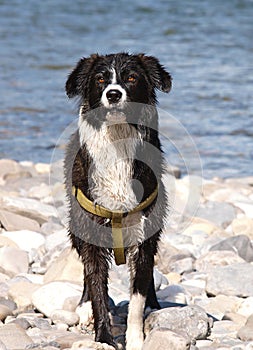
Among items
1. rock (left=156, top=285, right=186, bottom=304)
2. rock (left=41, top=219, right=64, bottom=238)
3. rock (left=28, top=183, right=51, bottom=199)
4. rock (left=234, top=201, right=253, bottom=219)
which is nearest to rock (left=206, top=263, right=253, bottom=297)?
rock (left=156, top=285, right=186, bottom=304)

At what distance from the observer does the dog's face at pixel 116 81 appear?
16.5 ft

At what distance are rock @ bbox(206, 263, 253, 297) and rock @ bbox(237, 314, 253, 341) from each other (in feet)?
2.94

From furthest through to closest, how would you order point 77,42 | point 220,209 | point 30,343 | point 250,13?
point 250,13, point 77,42, point 220,209, point 30,343

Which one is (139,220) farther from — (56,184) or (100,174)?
(56,184)

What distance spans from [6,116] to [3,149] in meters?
2.21

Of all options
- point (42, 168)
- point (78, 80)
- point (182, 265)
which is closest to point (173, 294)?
point (182, 265)

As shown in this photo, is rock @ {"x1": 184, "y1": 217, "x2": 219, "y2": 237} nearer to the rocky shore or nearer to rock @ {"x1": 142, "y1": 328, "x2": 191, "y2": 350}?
the rocky shore

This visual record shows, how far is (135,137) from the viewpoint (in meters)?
5.24

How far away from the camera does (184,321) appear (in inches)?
211

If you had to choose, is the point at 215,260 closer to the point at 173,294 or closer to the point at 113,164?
the point at 173,294

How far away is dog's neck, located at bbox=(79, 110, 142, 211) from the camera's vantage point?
5.22m

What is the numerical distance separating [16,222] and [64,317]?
7.51 ft

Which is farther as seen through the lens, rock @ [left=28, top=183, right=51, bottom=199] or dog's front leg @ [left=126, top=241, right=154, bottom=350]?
rock @ [left=28, top=183, right=51, bottom=199]

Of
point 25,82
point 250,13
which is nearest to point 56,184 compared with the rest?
point 25,82
